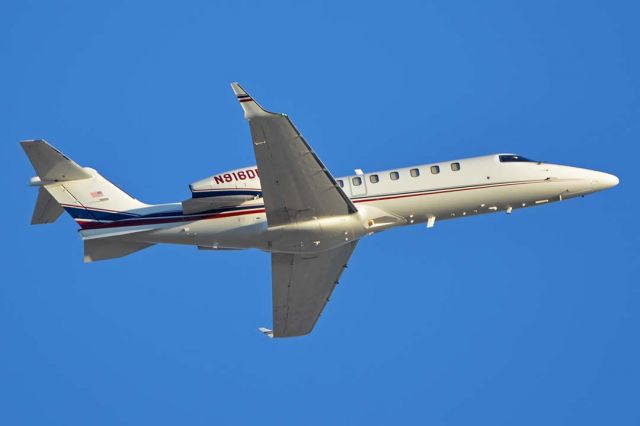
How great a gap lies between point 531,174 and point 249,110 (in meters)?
10.8

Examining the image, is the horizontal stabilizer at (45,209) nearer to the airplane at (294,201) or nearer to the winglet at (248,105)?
the airplane at (294,201)

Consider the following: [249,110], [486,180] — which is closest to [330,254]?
[486,180]

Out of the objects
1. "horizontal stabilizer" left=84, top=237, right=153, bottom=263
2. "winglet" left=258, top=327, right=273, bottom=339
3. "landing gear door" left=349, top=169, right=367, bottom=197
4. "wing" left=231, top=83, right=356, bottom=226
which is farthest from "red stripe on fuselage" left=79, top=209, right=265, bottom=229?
"winglet" left=258, top=327, right=273, bottom=339

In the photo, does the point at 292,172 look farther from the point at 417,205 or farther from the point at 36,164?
the point at 36,164

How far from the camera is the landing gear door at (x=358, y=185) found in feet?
→ 123

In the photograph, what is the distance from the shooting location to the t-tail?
37.0m

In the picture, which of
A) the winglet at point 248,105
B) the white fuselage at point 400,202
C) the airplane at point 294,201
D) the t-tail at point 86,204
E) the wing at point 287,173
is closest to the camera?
the winglet at point 248,105

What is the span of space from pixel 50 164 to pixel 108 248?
3.03 metres

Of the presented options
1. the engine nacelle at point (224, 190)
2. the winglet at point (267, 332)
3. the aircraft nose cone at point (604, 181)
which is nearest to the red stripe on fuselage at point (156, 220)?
the engine nacelle at point (224, 190)

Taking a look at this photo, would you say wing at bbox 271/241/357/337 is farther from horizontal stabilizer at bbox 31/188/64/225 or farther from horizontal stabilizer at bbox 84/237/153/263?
horizontal stabilizer at bbox 31/188/64/225

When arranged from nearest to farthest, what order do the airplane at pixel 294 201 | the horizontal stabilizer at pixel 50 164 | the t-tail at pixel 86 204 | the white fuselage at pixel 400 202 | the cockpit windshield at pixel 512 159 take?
the airplane at pixel 294 201
the horizontal stabilizer at pixel 50 164
the white fuselage at pixel 400 202
the t-tail at pixel 86 204
the cockpit windshield at pixel 512 159

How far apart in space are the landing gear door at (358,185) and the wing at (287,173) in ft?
3.64

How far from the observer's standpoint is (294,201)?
1400 inches

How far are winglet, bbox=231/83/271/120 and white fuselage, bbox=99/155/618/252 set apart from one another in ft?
15.7
